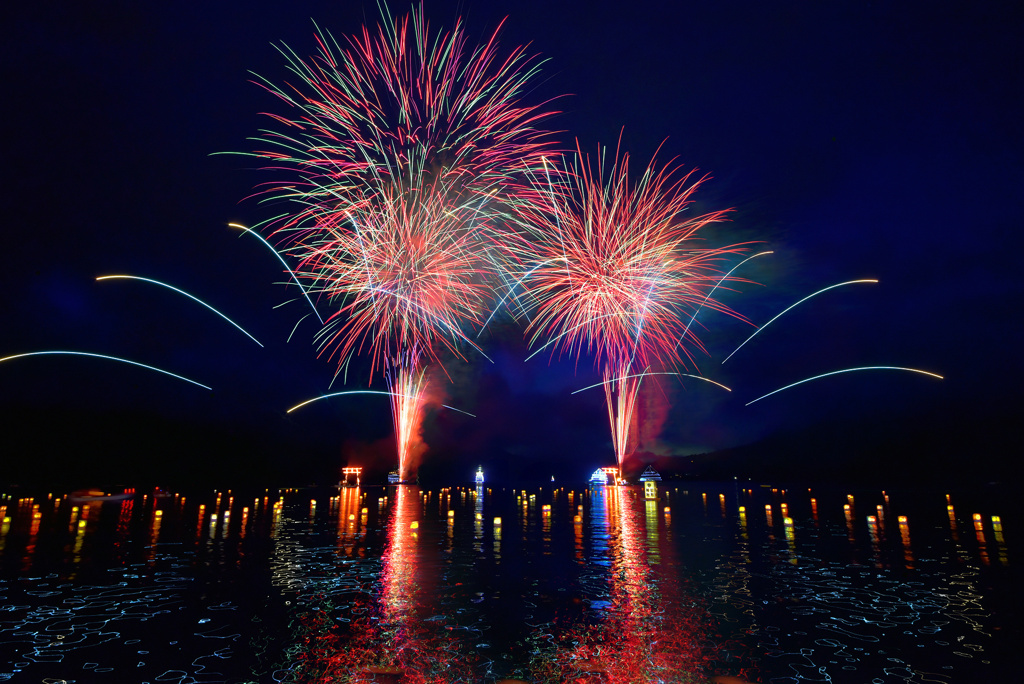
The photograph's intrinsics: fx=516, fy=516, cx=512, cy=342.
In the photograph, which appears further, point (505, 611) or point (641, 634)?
point (505, 611)

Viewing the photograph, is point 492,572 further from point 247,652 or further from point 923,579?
point 923,579

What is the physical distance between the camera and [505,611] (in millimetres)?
11094

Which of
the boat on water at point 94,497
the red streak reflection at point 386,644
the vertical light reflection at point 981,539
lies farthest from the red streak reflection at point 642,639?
the boat on water at point 94,497

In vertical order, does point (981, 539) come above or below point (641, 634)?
below

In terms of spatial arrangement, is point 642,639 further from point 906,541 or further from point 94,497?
point 94,497

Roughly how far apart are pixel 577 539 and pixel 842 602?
12720 mm

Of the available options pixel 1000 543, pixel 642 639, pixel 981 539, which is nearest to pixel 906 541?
pixel 1000 543

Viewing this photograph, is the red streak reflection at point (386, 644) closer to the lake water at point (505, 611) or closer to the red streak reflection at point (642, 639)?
the lake water at point (505, 611)

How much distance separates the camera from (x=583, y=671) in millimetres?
7707

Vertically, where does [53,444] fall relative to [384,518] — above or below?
above

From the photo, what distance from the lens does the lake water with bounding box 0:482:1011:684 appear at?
7.87m

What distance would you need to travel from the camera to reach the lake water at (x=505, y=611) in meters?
7.87

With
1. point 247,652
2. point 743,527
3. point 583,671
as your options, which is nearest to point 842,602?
point 583,671

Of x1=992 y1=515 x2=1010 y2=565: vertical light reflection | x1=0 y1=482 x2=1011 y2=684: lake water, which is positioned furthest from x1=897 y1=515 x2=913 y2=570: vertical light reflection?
x1=992 y1=515 x2=1010 y2=565: vertical light reflection
